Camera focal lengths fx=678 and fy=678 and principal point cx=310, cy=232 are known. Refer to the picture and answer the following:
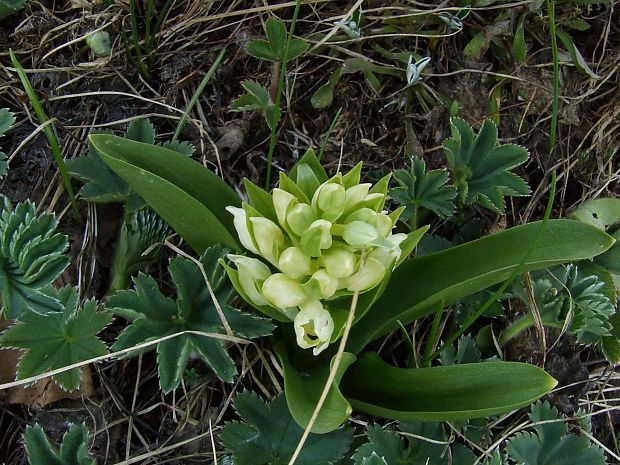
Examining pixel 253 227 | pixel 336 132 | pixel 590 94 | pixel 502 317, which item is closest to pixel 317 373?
pixel 253 227

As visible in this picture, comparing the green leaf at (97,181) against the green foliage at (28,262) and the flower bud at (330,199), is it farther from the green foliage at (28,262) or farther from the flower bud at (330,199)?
the flower bud at (330,199)

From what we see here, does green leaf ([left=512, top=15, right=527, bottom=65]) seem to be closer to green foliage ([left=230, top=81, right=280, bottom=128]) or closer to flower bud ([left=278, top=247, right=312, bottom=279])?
green foliage ([left=230, top=81, right=280, bottom=128])

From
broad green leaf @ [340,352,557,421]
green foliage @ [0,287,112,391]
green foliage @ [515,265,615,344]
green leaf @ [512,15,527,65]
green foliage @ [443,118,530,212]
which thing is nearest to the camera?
broad green leaf @ [340,352,557,421]

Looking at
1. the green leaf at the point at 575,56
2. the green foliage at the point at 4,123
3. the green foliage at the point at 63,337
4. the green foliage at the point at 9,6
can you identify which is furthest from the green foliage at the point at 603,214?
the green foliage at the point at 9,6

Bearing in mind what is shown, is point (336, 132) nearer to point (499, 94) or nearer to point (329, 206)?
point (499, 94)

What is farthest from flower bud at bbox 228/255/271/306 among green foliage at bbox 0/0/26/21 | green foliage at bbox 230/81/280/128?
green foliage at bbox 0/0/26/21

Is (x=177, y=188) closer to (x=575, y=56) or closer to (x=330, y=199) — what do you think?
(x=330, y=199)

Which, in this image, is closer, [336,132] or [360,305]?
[360,305]
